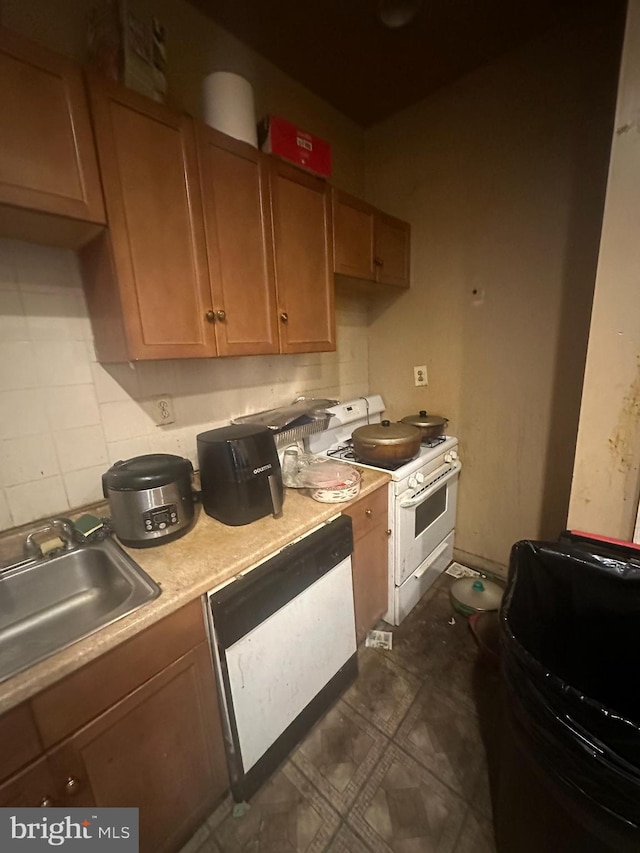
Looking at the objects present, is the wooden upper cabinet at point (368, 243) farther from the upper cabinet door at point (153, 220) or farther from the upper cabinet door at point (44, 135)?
the upper cabinet door at point (44, 135)

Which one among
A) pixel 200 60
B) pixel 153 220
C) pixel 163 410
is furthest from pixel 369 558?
pixel 200 60

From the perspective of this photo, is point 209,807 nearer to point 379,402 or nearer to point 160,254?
point 160,254

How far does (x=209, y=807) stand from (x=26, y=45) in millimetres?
2123

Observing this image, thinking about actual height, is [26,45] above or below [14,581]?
above

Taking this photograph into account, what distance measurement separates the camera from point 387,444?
1577 millimetres

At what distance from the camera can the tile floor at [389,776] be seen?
1017 mm

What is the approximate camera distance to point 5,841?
2.23ft

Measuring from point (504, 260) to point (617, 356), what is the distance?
0.89 meters

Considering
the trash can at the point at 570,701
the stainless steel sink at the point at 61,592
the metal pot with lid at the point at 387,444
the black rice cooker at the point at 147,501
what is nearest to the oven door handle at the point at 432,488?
the metal pot with lid at the point at 387,444

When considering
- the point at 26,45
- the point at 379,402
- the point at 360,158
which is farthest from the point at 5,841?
the point at 360,158

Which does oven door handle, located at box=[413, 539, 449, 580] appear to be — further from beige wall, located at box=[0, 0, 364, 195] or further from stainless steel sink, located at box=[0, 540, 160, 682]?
beige wall, located at box=[0, 0, 364, 195]

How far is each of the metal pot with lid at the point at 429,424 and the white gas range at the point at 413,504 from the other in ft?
0.15

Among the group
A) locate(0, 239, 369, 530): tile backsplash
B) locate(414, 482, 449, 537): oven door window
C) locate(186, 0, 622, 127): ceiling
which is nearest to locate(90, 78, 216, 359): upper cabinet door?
locate(0, 239, 369, 530): tile backsplash

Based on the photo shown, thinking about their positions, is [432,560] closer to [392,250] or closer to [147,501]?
[147,501]
